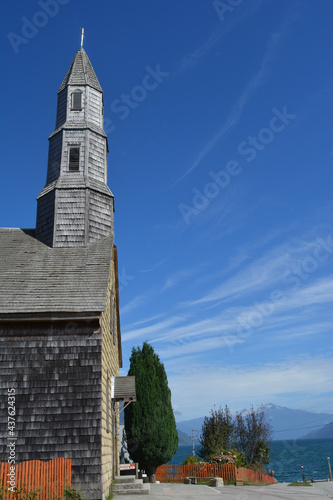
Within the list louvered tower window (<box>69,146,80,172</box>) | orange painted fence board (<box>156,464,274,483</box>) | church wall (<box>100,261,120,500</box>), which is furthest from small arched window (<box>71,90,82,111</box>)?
orange painted fence board (<box>156,464,274,483</box>)

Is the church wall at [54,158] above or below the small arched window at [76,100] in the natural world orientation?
below

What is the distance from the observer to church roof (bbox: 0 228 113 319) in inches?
446

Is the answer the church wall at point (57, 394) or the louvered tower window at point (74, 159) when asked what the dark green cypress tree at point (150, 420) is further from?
the church wall at point (57, 394)

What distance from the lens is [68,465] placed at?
9.92 metres

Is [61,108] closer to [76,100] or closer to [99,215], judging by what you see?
[76,100]

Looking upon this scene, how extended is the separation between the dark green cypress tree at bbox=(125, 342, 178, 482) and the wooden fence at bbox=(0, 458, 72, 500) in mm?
12241

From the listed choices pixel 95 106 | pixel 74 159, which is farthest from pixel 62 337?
pixel 95 106

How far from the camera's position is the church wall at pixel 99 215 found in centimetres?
1559

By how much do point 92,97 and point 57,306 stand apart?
11.0 meters

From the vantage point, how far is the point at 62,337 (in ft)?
36.8

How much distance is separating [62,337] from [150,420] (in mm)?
12189

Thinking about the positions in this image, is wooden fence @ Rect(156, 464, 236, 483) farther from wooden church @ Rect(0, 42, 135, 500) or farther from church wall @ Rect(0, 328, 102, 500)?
church wall @ Rect(0, 328, 102, 500)

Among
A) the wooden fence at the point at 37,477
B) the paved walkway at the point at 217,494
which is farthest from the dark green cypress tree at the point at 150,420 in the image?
the wooden fence at the point at 37,477

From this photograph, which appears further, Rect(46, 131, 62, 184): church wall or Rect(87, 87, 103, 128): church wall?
Rect(87, 87, 103, 128): church wall
